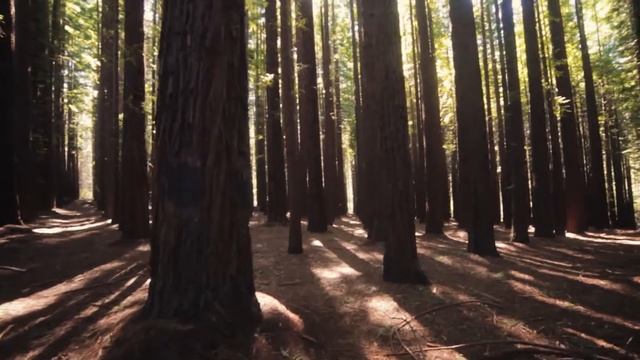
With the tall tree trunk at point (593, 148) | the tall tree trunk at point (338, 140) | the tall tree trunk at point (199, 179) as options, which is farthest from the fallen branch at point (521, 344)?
the tall tree trunk at point (593, 148)

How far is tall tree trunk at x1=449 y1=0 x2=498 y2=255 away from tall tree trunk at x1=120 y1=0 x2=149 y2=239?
25.9 ft

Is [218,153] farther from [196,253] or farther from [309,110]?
[309,110]

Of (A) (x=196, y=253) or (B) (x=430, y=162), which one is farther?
(B) (x=430, y=162)

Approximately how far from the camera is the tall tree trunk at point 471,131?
9.61 m

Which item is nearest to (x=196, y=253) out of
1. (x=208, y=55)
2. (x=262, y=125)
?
(x=208, y=55)

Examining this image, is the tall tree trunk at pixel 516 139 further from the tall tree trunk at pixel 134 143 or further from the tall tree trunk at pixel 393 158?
the tall tree trunk at pixel 134 143

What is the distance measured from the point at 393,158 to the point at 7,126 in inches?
409

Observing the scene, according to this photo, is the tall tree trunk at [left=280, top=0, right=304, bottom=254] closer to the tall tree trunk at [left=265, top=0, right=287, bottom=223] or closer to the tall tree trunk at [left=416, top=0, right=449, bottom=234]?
the tall tree trunk at [left=265, top=0, right=287, bottom=223]

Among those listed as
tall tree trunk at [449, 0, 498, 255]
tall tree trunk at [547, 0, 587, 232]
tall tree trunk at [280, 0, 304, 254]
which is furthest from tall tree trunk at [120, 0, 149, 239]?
tall tree trunk at [547, 0, 587, 232]

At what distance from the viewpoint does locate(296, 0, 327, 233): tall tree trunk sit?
12.6 meters

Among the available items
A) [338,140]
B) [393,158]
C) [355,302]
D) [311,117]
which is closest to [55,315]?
[355,302]

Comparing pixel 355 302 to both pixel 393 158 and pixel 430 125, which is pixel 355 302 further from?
pixel 430 125

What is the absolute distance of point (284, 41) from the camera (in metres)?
8.84

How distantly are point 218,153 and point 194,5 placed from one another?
4.75ft
